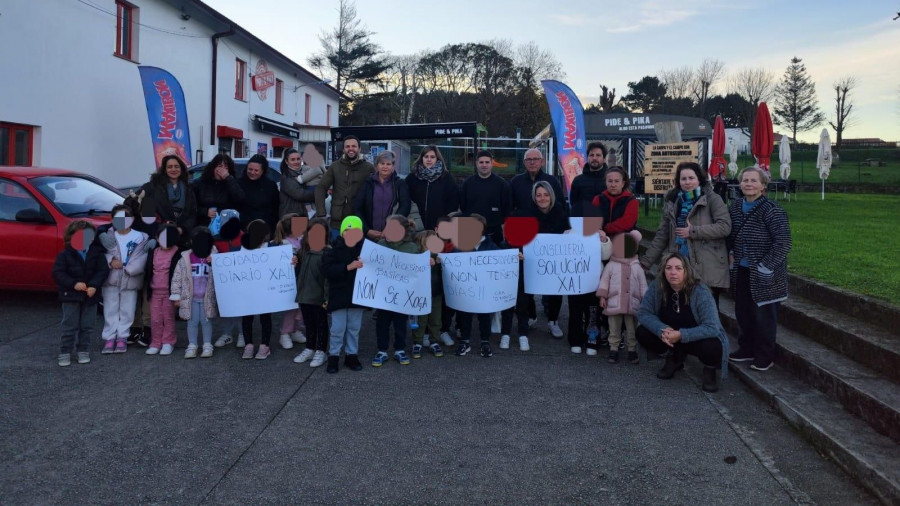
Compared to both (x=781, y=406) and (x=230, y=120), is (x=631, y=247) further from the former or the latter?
(x=230, y=120)

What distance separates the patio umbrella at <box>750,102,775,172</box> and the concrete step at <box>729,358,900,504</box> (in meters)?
4.89

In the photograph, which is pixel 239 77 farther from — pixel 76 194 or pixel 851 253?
pixel 851 253

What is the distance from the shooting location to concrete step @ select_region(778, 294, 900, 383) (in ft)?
16.5

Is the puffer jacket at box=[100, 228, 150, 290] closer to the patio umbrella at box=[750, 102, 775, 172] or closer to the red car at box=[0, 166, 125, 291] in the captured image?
the red car at box=[0, 166, 125, 291]

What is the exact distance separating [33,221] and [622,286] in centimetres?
702

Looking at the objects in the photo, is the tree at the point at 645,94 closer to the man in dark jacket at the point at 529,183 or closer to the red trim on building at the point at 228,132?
the red trim on building at the point at 228,132

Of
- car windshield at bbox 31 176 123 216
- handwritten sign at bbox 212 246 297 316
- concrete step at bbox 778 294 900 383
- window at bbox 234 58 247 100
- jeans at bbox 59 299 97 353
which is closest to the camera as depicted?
concrete step at bbox 778 294 900 383

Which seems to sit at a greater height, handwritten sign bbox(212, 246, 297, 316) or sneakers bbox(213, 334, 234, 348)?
handwritten sign bbox(212, 246, 297, 316)

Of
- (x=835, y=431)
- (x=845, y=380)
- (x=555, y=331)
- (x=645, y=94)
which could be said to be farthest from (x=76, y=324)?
(x=645, y=94)

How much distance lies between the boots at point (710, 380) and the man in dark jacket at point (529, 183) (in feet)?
8.23

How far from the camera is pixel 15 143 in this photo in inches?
584

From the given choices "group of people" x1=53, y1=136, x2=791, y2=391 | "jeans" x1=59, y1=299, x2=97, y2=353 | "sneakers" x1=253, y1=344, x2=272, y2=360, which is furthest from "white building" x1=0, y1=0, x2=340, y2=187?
"sneakers" x1=253, y1=344, x2=272, y2=360

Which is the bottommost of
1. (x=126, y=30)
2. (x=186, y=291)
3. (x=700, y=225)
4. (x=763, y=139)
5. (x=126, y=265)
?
(x=186, y=291)

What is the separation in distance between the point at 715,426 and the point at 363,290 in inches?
125
